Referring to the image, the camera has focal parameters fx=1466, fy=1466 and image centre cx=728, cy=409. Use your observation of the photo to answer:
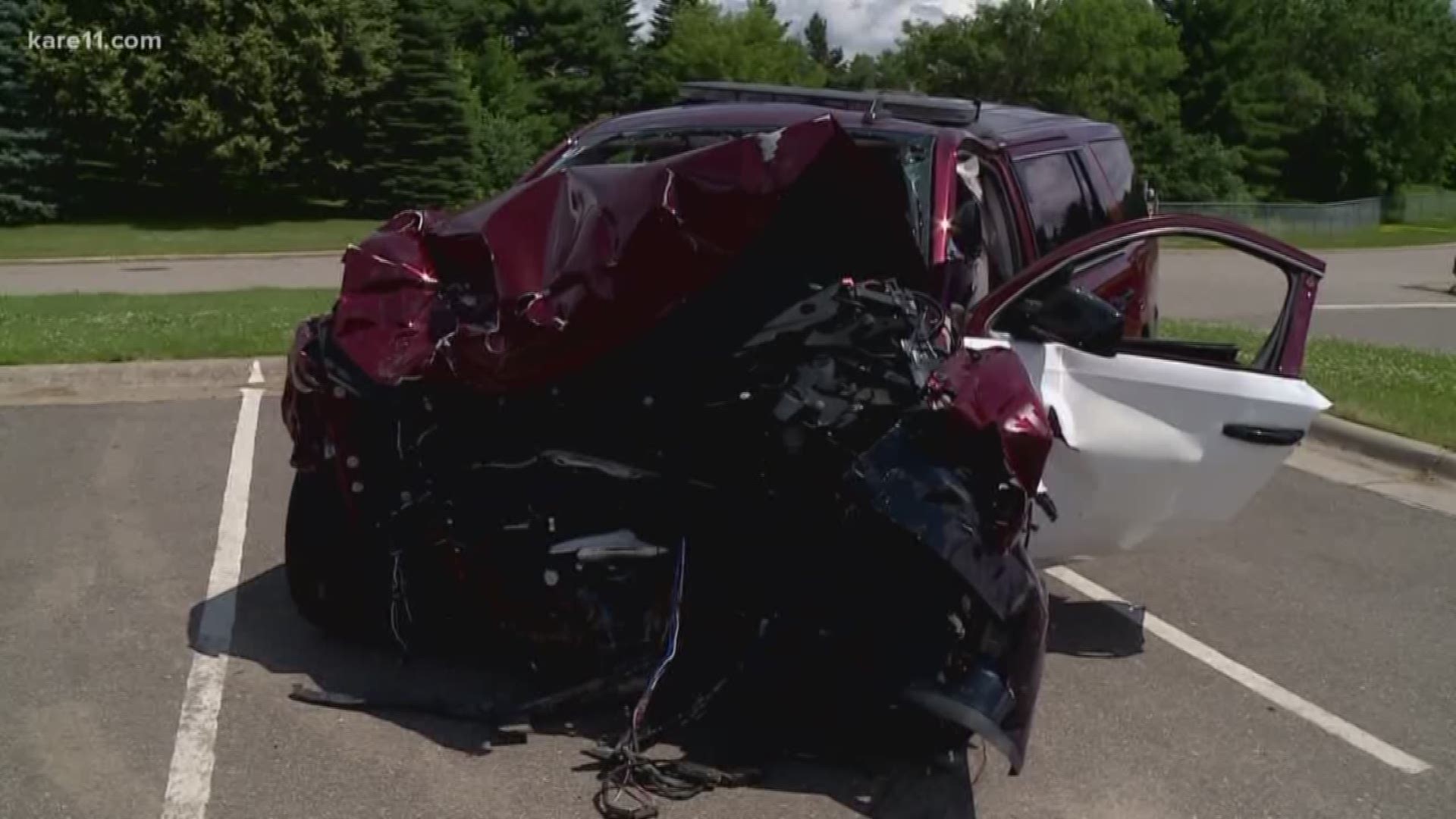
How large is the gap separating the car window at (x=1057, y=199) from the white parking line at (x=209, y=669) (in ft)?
11.4

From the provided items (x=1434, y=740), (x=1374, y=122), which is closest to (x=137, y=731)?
(x=1434, y=740)

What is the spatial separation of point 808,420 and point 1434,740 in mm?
2377

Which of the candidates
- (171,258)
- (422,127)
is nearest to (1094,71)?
(422,127)

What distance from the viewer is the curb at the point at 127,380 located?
9.12 m

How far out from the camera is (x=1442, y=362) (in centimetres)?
1212

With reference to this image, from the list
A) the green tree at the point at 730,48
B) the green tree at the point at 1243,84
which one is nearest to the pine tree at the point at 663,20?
the green tree at the point at 730,48

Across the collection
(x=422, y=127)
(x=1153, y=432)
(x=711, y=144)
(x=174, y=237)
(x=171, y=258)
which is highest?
(x=711, y=144)

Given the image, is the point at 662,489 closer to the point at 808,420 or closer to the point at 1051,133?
the point at 808,420

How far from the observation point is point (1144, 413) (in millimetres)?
4797

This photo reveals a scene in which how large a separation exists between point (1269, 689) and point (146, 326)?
9.28 metres

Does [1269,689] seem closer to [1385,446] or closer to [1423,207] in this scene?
[1385,446]

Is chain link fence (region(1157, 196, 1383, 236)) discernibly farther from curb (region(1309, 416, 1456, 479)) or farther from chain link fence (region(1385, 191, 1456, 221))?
curb (region(1309, 416, 1456, 479))

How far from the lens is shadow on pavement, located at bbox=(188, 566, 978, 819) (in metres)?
4.15

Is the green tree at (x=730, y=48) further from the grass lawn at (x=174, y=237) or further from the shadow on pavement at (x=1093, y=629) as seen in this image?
the shadow on pavement at (x=1093, y=629)
